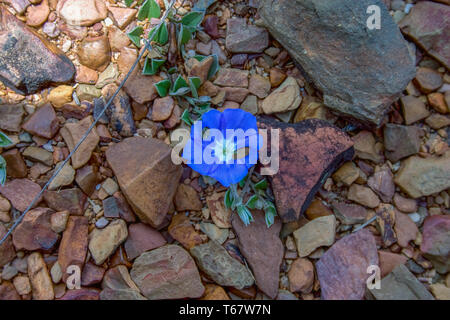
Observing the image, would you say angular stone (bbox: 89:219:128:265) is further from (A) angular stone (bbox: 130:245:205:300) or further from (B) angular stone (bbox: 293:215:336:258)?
(B) angular stone (bbox: 293:215:336:258)

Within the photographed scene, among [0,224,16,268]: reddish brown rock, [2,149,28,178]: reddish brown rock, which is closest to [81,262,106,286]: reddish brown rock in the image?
[0,224,16,268]: reddish brown rock

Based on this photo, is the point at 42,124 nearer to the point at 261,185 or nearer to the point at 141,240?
the point at 141,240

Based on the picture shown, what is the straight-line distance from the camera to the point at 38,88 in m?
2.44

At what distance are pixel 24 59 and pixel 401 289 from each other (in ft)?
9.02

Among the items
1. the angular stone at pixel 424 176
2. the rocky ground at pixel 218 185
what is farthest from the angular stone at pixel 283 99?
the angular stone at pixel 424 176

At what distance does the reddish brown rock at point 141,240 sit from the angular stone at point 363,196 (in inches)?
50.4

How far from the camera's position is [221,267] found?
229cm

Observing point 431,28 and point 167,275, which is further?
point 431,28

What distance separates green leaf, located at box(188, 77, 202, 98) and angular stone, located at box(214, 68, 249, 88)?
0.52 feet

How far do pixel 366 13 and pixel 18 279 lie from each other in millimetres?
2664

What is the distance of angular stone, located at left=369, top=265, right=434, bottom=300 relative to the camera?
7.47 ft

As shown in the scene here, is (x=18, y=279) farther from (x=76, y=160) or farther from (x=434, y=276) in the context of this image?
(x=434, y=276)

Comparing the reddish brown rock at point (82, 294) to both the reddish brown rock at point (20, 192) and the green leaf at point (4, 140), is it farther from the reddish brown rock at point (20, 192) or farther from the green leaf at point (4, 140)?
the green leaf at point (4, 140)

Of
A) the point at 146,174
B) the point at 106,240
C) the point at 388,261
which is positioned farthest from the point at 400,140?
the point at 106,240
